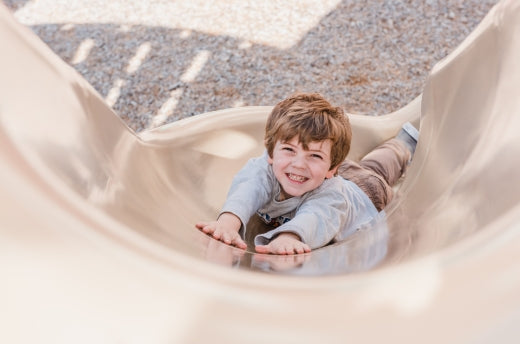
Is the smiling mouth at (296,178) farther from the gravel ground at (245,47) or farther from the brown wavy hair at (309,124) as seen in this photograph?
the gravel ground at (245,47)

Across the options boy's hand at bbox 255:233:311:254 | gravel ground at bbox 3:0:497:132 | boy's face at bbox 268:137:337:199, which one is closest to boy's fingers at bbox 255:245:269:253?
boy's hand at bbox 255:233:311:254

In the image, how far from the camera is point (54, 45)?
7.68 feet

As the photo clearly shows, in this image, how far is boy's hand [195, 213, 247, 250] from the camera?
104cm

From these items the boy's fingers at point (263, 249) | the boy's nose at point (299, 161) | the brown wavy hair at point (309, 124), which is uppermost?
the brown wavy hair at point (309, 124)

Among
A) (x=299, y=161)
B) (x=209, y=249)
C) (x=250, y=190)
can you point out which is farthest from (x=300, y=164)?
(x=209, y=249)

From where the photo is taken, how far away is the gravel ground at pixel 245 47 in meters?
2.08

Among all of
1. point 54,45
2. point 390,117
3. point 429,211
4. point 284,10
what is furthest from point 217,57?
point 429,211

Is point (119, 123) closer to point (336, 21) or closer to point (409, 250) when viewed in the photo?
point (409, 250)

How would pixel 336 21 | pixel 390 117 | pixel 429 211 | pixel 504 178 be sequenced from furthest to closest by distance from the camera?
pixel 336 21 → pixel 390 117 → pixel 429 211 → pixel 504 178

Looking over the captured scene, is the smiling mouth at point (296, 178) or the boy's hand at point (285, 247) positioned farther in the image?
the smiling mouth at point (296, 178)

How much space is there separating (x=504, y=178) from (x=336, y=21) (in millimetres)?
1727

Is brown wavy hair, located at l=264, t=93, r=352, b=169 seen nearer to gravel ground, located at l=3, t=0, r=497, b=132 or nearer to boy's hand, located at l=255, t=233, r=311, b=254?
boy's hand, located at l=255, t=233, r=311, b=254

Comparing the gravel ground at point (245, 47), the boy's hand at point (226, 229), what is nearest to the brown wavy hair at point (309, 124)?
the boy's hand at point (226, 229)

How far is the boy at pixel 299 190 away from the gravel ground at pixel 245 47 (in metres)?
0.84
